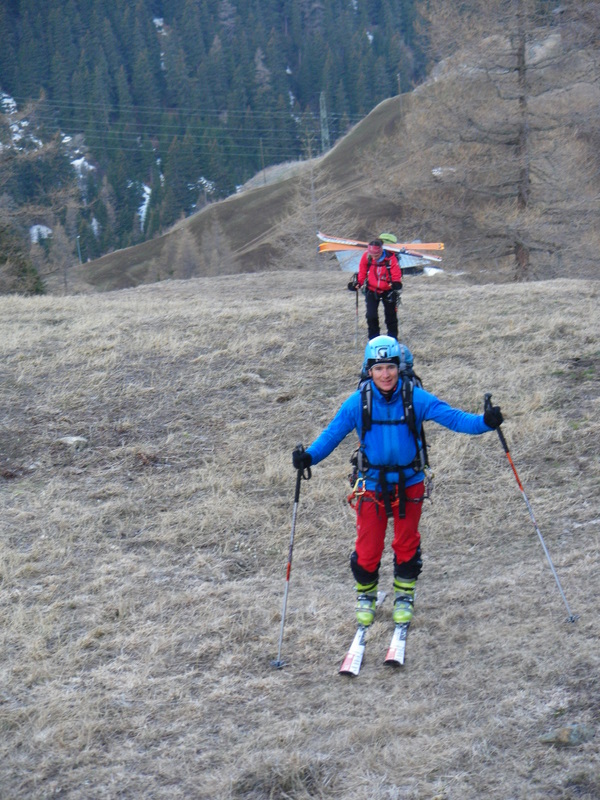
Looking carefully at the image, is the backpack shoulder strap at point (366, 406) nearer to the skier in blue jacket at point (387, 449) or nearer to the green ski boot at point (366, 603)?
the skier in blue jacket at point (387, 449)

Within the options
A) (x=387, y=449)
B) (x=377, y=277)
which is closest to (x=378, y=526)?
(x=387, y=449)

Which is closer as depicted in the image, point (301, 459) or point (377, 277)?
point (301, 459)

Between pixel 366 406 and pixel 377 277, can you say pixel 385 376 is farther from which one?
pixel 377 277

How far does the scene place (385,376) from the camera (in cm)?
554

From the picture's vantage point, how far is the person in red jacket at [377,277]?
1218 centimetres

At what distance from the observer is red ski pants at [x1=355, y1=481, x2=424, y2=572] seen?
18.7 feet

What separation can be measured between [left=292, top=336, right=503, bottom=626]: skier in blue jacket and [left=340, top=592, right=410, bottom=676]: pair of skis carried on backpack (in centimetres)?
7

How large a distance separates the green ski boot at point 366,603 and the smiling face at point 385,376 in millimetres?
1443

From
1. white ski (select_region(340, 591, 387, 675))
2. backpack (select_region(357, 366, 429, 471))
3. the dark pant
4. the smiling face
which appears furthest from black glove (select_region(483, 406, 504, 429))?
the dark pant

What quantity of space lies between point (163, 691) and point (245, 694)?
1.84ft

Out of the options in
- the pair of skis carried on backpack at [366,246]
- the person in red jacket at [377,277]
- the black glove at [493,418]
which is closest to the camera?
the black glove at [493,418]

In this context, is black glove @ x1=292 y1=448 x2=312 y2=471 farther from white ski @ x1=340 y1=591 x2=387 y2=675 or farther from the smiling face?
white ski @ x1=340 y1=591 x2=387 y2=675

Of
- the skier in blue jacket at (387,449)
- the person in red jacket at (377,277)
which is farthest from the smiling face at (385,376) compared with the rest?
the person in red jacket at (377,277)

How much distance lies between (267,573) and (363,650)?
2.03 meters
